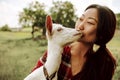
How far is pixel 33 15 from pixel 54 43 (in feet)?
4.34

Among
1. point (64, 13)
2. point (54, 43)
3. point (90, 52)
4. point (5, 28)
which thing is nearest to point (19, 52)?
point (5, 28)

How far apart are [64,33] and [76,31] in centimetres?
4

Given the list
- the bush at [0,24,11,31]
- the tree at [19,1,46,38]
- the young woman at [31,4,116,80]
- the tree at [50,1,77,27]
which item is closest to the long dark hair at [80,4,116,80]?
the young woman at [31,4,116,80]

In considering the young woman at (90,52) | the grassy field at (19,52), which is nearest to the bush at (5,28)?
the grassy field at (19,52)

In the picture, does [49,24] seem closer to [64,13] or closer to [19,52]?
[64,13]

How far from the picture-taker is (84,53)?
44.8 inches

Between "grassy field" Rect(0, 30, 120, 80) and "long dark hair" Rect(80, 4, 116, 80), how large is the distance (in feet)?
3.11

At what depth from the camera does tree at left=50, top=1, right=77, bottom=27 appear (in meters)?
2.10

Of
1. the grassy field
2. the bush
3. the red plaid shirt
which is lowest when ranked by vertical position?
the grassy field

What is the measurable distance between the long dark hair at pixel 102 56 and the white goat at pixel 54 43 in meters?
0.16

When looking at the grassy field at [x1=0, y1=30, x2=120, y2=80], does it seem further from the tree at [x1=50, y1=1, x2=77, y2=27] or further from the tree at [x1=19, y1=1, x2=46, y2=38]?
the tree at [x1=50, y1=1, x2=77, y2=27]

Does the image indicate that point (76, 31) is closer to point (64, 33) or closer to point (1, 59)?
point (64, 33)

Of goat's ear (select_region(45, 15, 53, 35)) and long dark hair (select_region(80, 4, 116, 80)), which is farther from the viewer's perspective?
long dark hair (select_region(80, 4, 116, 80))

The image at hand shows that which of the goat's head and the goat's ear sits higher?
the goat's ear
